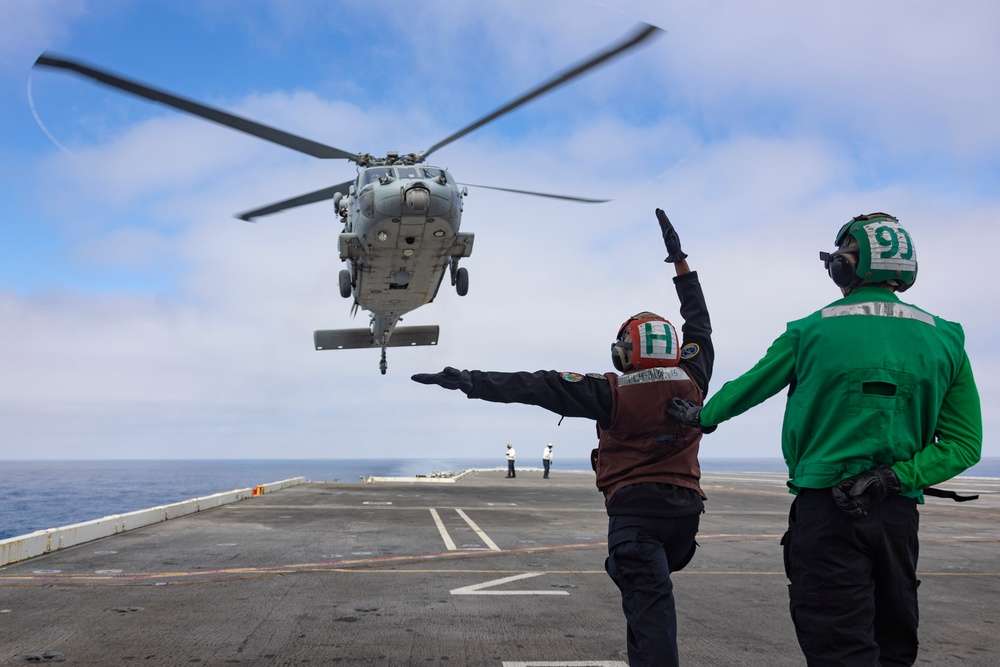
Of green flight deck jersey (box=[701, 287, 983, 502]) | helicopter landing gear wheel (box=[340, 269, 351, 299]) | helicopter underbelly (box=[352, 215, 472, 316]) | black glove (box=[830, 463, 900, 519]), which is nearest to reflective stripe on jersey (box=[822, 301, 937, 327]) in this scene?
green flight deck jersey (box=[701, 287, 983, 502])

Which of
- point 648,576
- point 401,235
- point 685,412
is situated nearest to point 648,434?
point 685,412

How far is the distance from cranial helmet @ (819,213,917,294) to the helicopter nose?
14551mm

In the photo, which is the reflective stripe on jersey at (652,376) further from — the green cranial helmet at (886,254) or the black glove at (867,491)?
the black glove at (867,491)

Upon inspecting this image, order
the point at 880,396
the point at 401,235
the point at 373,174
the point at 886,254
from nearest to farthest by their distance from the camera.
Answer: the point at 880,396 < the point at 886,254 < the point at 401,235 < the point at 373,174

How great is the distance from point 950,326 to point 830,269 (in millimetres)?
566

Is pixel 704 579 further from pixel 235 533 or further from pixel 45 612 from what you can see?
pixel 235 533

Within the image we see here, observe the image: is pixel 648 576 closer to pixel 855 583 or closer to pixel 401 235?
pixel 855 583

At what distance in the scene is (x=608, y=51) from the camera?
14.3m

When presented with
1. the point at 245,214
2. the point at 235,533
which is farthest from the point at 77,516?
the point at 235,533

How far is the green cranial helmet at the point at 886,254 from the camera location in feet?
10.9

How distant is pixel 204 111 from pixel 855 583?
1760 cm

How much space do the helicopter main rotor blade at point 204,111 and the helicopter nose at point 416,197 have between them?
4.21 meters

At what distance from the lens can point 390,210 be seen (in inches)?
693

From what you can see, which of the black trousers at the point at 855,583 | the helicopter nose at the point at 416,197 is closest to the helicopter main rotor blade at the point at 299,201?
the helicopter nose at the point at 416,197
